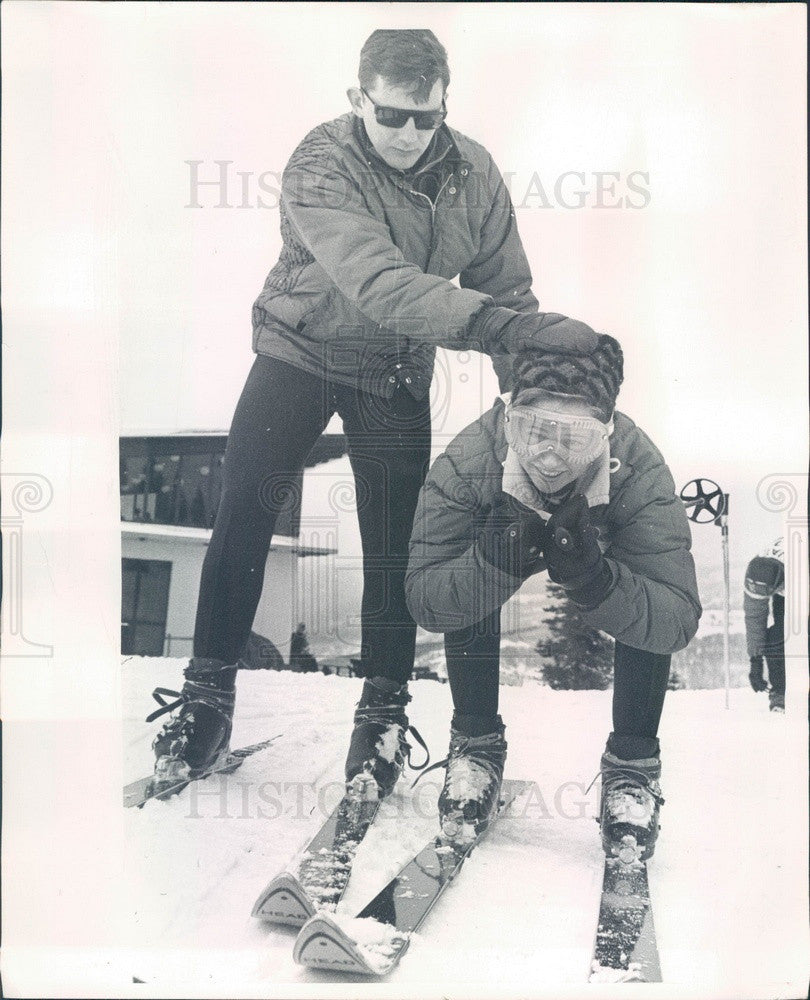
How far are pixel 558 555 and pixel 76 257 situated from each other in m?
1.38

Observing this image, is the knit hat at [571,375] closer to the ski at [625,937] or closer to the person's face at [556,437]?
the person's face at [556,437]

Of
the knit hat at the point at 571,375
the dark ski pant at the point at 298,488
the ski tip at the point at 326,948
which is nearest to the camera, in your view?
the ski tip at the point at 326,948

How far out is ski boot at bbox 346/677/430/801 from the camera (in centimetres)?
233

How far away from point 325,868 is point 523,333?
1298mm

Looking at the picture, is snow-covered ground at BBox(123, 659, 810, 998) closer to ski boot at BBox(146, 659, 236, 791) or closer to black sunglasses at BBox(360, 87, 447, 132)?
ski boot at BBox(146, 659, 236, 791)

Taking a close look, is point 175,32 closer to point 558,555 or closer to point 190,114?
point 190,114

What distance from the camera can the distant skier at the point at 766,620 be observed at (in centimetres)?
232

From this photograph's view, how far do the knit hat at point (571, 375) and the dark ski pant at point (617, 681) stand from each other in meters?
0.53

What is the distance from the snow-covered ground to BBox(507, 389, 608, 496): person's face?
50cm

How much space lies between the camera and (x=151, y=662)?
2.39 meters

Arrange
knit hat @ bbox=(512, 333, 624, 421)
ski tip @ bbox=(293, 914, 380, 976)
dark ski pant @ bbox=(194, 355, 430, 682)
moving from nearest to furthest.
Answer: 1. ski tip @ bbox=(293, 914, 380, 976)
2. knit hat @ bbox=(512, 333, 624, 421)
3. dark ski pant @ bbox=(194, 355, 430, 682)

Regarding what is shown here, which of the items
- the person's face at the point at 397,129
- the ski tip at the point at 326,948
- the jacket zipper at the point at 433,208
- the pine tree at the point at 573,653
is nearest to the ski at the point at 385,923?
the ski tip at the point at 326,948

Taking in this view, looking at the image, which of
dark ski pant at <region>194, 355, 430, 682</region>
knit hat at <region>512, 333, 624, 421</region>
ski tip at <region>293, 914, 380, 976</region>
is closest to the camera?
ski tip at <region>293, 914, 380, 976</region>

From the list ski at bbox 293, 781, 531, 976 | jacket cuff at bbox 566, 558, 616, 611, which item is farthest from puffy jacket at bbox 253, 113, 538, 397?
ski at bbox 293, 781, 531, 976
